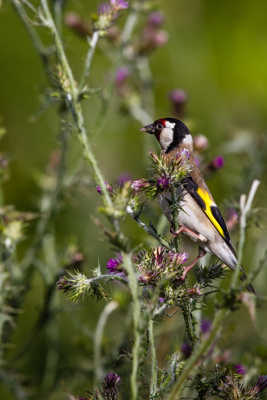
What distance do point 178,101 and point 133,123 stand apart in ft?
5.95

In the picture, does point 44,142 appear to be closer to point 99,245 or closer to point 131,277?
point 99,245

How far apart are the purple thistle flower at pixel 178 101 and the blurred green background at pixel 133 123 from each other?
286 millimetres

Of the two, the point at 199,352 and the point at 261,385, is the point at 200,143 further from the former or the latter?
the point at 199,352

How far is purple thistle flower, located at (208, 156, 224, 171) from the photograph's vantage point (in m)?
2.43

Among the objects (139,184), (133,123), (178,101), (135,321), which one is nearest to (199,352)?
(135,321)

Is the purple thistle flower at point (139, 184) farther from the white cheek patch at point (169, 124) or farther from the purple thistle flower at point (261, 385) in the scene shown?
the white cheek patch at point (169, 124)

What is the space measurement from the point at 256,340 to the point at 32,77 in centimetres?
322

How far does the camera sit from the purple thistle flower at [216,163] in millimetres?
2429

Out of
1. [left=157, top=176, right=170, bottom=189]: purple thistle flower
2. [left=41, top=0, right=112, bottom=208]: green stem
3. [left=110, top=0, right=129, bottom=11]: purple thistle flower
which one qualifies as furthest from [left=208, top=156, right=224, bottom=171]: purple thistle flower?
[left=41, top=0, right=112, bottom=208]: green stem

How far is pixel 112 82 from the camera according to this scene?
2922 millimetres

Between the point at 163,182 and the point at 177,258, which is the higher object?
the point at 163,182

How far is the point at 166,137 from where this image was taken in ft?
8.65

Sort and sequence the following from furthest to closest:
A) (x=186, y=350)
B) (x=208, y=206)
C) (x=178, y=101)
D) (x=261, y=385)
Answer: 1. (x=178, y=101)
2. (x=208, y=206)
3. (x=186, y=350)
4. (x=261, y=385)

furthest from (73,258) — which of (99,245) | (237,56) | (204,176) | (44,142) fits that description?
(237,56)
